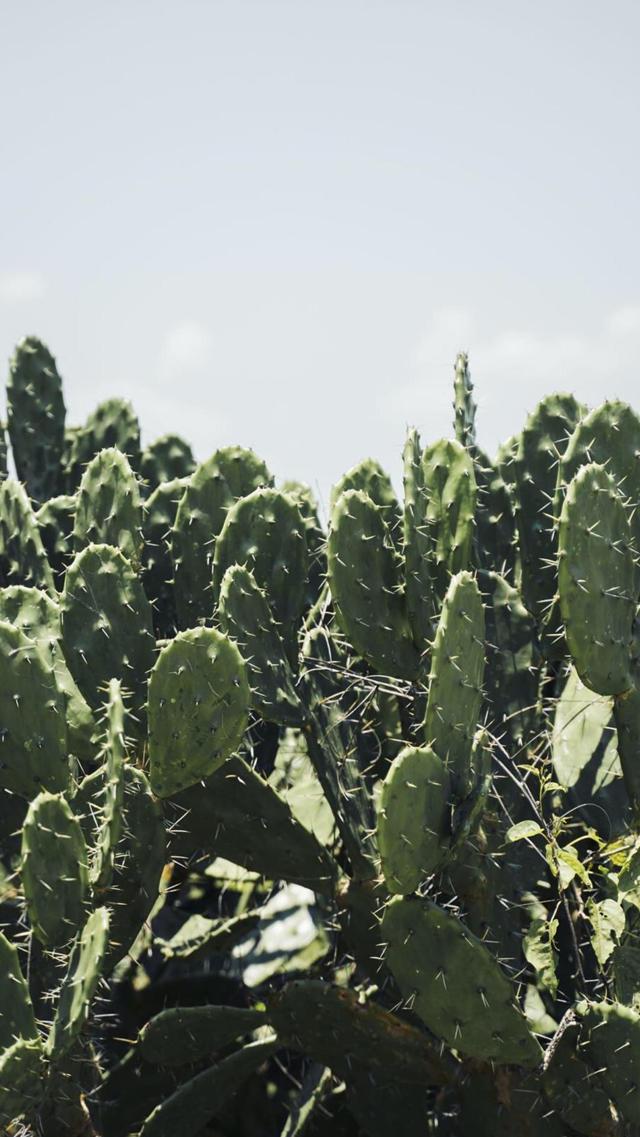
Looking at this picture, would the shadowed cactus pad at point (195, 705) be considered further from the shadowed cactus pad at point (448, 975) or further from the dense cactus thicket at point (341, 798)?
the shadowed cactus pad at point (448, 975)

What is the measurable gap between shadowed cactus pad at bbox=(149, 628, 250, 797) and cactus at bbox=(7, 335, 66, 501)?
2012 millimetres

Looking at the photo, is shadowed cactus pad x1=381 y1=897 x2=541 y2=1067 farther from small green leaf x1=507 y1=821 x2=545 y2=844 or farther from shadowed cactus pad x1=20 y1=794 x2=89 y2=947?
shadowed cactus pad x1=20 y1=794 x2=89 y2=947

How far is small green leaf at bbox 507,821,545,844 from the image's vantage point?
307 cm

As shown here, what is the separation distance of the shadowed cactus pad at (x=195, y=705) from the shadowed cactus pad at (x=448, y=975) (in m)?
0.49

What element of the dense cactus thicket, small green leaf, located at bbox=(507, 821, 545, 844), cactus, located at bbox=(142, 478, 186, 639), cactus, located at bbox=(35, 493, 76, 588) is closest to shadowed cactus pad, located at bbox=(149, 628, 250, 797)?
the dense cactus thicket

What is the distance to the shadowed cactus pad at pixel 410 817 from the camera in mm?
2693

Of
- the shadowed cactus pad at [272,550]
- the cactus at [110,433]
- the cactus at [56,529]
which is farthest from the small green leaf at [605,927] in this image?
the cactus at [110,433]

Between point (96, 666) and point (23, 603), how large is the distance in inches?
11.3

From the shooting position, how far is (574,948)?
10.5 feet

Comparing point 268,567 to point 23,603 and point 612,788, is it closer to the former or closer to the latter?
point 23,603

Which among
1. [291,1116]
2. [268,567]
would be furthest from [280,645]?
[291,1116]

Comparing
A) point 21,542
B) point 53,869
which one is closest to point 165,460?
point 21,542

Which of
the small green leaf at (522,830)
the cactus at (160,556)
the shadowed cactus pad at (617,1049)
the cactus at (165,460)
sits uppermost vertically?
the cactus at (165,460)

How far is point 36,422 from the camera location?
472 cm
